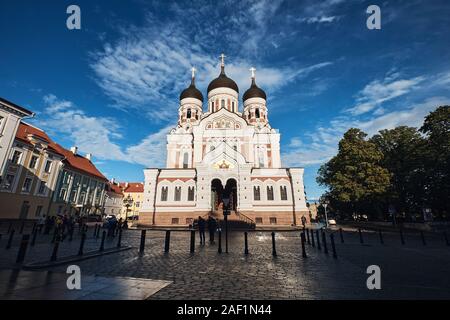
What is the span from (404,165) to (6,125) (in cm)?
5043

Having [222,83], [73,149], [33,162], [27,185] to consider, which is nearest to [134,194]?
[73,149]

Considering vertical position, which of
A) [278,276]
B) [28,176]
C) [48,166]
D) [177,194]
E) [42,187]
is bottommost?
[278,276]

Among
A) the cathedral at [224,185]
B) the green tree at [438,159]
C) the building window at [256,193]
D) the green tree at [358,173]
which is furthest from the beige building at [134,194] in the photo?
the green tree at [438,159]

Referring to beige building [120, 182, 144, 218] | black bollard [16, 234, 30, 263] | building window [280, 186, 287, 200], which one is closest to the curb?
black bollard [16, 234, 30, 263]

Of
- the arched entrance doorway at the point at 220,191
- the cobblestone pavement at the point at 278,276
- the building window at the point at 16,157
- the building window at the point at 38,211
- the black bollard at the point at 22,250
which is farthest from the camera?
the arched entrance doorway at the point at 220,191

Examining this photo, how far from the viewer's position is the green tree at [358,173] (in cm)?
3073

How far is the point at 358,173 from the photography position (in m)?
32.1

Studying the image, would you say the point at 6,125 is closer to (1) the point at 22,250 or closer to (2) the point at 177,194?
(2) the point at 177,194

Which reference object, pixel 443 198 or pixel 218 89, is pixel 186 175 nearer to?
pixel 218 89

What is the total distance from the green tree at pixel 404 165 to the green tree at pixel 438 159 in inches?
40.3

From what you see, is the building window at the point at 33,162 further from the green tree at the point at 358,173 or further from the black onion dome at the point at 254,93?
the green tree at the point at 358,173

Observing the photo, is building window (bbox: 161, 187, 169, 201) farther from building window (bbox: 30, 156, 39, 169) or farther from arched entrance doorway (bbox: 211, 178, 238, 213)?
building window (bbox: 30, 156, 39, 169)

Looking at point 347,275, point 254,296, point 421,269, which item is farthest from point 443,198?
point 254,296
